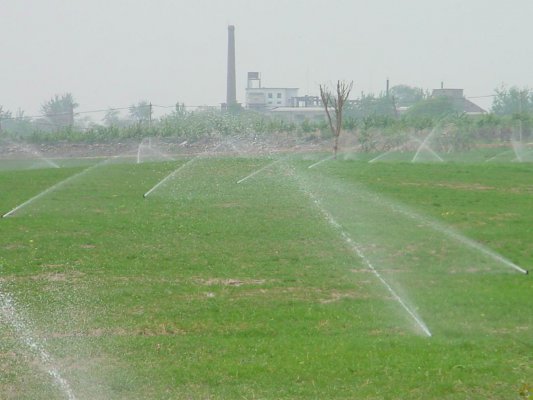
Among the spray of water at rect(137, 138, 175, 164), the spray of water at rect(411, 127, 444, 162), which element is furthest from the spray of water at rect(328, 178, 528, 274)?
the spray of water at rect(137, 138, 175, 164)

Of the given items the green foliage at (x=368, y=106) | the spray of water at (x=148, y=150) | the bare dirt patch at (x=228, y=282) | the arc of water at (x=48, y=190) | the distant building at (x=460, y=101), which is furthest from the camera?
the distant building at (x=460, y=101)

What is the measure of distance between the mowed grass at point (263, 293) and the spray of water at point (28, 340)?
0.31 ft

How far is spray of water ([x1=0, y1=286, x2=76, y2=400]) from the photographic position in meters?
9.41

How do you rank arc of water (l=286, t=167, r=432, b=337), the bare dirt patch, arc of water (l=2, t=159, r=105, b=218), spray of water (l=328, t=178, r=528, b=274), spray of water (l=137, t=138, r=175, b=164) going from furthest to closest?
spray of water (l=137, t=138, r=175, b=164) < arc of water (l=2, t=159, r=105, b=218) < spray of water (l=328, t=178, r=528, b=274) < the bare dirt patch < arc of water (l=286, t=167, r=432, b=337)

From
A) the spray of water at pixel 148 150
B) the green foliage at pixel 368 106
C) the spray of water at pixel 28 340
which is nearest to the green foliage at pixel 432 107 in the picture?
the green foliage at pixel 368 106

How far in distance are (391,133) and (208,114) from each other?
1670 cm

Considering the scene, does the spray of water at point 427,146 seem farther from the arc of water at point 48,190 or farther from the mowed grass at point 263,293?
the mowed grass at point 263,293

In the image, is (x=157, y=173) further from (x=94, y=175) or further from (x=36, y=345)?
(x=36, y=345)

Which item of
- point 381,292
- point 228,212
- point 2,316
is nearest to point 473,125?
point 228,212

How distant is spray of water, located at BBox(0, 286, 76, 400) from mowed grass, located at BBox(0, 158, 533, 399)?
3.7 inches

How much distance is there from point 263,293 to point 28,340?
3.94 meters

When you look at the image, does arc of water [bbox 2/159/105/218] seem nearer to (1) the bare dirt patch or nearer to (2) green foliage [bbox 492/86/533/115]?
(1) the bare dirt patch

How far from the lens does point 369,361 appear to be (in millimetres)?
10094

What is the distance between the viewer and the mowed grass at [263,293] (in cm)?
959
